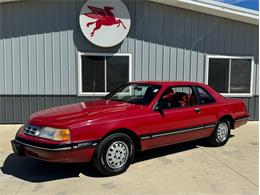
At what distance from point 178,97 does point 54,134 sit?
2.66m

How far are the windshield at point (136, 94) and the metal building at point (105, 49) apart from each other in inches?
116

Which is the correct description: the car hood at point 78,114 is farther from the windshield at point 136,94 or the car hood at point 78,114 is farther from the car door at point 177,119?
the car door at point 177,119

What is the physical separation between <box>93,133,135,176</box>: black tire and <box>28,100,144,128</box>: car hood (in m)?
0.40

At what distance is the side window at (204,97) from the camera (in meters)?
6.01

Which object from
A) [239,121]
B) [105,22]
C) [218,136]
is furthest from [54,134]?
[105,22]

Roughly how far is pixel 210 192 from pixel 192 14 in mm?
6530

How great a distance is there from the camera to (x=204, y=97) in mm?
6094

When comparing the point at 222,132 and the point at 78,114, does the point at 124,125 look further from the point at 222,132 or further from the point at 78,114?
the point at 222,132

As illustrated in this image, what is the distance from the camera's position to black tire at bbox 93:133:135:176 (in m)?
4.39

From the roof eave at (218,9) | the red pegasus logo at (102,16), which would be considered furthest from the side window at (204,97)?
the red pegasus logo at (102,16)

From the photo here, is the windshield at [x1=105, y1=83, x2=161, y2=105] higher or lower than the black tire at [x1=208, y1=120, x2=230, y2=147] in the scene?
higher

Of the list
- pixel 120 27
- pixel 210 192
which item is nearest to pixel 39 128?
pixel 210 192

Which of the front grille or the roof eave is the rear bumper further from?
the front grille

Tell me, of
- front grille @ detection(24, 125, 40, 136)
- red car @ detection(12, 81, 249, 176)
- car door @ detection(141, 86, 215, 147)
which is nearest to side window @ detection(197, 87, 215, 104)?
red car @ detection(12, 81, 249, 176)
